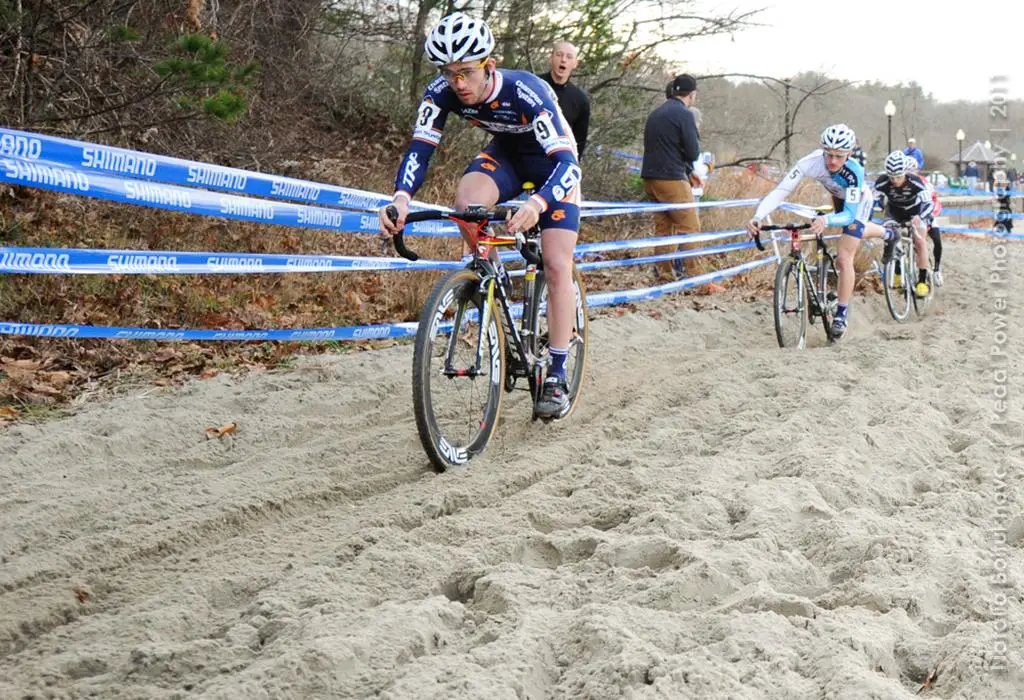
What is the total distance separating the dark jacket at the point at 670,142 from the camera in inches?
438

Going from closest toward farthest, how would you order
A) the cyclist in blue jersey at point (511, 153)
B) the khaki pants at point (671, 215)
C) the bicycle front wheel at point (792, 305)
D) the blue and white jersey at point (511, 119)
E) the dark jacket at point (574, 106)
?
the cyclist in blue jersey at point (511, 153)
the blue and white jersey at point (511, 119)
the dark jacket at point (574, 106)
the bicycle front wheel at point (792, 305)
the khaki pants at point (671, 215)

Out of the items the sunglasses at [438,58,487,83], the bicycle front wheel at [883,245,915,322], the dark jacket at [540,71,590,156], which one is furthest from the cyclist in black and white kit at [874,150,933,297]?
the sunglasses at [438,58,487,83]

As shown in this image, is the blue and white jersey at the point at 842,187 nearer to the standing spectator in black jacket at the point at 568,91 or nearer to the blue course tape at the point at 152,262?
the standing spectator in black jacket at the point at 568,91

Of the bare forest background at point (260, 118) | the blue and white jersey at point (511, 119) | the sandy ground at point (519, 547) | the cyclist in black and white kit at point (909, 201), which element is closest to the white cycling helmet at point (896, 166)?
the cyclist in black and white kit at point (909, 201)

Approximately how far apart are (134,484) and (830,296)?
295 inches

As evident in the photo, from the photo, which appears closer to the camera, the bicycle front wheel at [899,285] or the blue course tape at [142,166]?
the blue course tape at [142,166]

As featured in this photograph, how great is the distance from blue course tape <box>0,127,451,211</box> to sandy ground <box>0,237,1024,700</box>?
1.25 m

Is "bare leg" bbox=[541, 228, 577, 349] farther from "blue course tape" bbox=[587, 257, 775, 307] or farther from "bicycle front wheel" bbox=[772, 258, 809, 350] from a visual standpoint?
"bicycle front wheel" bbox=[772, 258, 809, 350]

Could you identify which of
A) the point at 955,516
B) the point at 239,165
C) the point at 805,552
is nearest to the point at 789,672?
the point at 805,552

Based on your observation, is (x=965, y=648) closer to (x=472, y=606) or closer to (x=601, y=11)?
(x=472, y=606)

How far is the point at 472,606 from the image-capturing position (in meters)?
3.37

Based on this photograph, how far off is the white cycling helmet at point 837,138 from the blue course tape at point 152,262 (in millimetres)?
4697

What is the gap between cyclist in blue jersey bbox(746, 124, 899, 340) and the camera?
31.9ft

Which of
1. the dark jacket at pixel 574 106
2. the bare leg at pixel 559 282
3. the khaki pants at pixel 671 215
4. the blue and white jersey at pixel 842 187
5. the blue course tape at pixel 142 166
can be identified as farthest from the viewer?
the khaki pants at pixel 671 215
